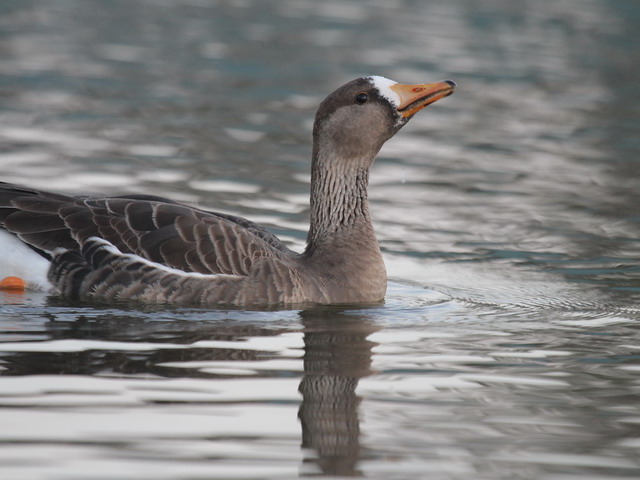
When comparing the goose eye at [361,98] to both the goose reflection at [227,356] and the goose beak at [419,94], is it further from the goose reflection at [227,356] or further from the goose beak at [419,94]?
the goose reflection at [227,356]

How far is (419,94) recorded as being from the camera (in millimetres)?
10719

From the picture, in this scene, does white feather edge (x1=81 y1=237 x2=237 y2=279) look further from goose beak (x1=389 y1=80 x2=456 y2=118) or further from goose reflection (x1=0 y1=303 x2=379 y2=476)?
goose beak (x1=389 y1=80 x2=456 y2=118)

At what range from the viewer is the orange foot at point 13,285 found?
1052 centimetres

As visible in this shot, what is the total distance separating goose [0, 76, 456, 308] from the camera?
10289 mm

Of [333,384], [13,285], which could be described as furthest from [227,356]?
[13,285]

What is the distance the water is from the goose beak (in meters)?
1.70

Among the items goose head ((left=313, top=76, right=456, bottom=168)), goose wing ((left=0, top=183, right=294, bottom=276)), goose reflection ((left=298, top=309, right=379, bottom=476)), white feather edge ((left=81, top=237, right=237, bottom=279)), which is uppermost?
goose head ((left=313, top=76, right=456, bottom=168))

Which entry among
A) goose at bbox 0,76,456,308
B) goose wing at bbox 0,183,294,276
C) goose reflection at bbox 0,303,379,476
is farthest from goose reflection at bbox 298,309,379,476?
goose wing at bbox 0,183,294,276

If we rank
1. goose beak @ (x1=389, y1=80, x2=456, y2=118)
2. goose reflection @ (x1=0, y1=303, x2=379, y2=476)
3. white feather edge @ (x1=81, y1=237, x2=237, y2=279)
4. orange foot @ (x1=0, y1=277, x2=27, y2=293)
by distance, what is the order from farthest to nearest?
1. goose beak @ (x1=389, y1=80, x2=456, y2=118)
2. orange foot @ (x1=0, y1=277, x2=27, y2=293)
3. white feather edge @ (x1=81, y1=237, x2=237, y2=279)
4. goose reflection @ (x1=0, y1=303, x2=379, y2=476)

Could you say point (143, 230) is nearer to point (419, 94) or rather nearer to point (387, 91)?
point (387, 91)

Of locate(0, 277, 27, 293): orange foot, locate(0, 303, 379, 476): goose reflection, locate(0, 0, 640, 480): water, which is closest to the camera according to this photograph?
locate(0, 0, 640, 480): water

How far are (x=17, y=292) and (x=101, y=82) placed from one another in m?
12.5

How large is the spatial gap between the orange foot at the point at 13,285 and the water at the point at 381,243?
26 centimetres

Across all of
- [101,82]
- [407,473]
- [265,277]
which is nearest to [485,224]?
[265,277]
